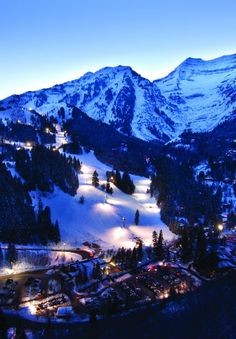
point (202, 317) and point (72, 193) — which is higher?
point (72, 193)

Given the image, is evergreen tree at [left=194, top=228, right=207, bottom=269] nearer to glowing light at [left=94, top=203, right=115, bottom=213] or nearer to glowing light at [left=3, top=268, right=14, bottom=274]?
glowing light at [left=94, top=203, right=115, bottom=213]

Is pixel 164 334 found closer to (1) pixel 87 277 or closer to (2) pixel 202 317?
(2) pixel 202 317

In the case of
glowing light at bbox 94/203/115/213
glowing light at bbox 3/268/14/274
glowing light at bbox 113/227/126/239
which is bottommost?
glowing light at bbox 3/268/14/274

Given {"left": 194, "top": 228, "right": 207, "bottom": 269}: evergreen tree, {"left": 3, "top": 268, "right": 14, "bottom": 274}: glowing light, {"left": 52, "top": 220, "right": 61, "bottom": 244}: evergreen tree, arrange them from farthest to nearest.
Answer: {"left": 52, "top": 220, "right": 61, "bottom": 244}: evergreen tree
{"left": 194, "top": 228, "right": 207, "bottom": 269}: evergreen tree
{"left": 3, "top": 268, "right": 14, "bottom": 274}: glowing light

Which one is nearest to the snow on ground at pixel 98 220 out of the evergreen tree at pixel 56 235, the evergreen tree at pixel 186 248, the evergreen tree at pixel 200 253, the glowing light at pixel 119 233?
the glowing light at pixel 119 233

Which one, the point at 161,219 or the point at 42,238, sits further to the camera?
the point at 161,219

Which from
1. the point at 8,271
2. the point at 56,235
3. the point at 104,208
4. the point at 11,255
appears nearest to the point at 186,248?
the point at 56,235

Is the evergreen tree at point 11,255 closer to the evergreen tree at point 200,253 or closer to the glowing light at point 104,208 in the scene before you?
the evergreen tree at point 200,253

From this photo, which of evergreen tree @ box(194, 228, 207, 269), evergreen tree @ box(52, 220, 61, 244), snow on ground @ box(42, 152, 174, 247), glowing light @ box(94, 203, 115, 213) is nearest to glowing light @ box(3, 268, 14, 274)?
evergreen tree @ box(52, 220, 61, 244)

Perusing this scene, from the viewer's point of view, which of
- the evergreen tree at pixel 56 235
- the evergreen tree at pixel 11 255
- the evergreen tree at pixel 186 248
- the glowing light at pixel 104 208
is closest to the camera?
the evergreen tree at pixel 11 255

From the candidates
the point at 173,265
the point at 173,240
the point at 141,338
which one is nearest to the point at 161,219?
the point at 173,240

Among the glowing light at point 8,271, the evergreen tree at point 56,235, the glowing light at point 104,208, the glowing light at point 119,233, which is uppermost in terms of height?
the glowing light at point 104,208
